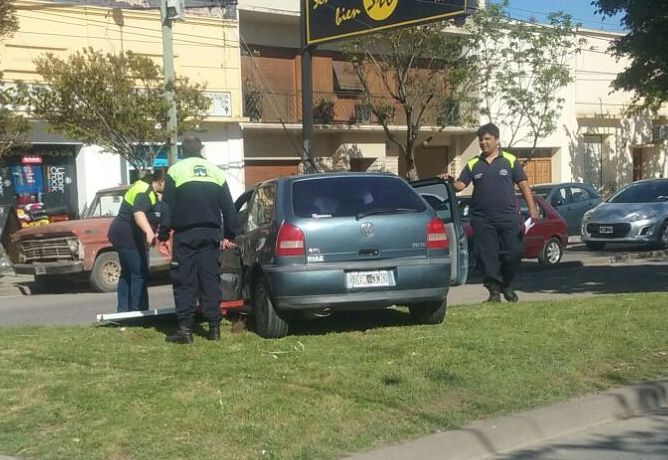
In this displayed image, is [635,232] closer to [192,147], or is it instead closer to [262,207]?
[262,207]

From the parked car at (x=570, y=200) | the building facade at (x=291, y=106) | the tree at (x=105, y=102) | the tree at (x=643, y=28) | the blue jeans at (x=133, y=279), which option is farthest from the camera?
the building facade at (x=291, y=106)

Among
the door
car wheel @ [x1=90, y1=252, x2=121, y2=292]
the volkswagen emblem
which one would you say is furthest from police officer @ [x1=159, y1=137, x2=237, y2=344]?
car wheel @ [x1=90, y1=252, x2=121, y2=292]

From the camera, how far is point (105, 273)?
1497cm

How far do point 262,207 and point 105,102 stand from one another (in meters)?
11.0

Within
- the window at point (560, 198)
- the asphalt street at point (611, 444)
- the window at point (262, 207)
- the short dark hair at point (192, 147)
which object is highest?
the short dark hair at point (192, 147)

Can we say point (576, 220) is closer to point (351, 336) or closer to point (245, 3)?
point (245, 3)

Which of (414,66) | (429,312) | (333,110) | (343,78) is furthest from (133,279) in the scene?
(343,78)

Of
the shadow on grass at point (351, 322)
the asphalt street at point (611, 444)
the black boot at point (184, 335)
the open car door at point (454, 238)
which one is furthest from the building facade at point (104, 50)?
the asphalt street at point (611, 444)

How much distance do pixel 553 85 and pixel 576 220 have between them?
25.3 ft

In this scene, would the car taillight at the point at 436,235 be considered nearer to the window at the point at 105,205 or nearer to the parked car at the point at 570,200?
the window at the point at 105,205

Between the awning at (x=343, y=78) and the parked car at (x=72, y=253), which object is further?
the awning at (x=343, y=78)

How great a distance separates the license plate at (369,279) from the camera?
24.1 ft

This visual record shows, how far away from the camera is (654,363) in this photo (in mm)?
6676

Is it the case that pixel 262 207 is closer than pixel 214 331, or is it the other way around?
pixel 214 331
